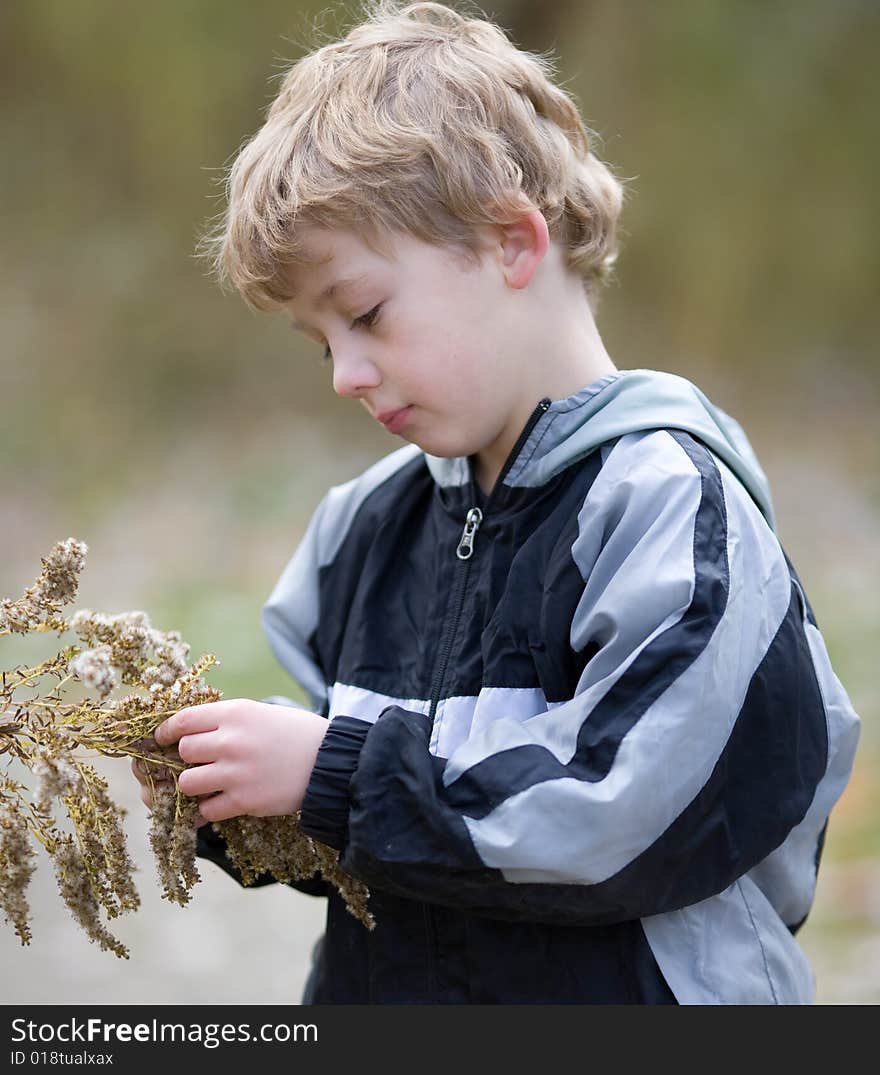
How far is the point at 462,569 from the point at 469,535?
0.05 m

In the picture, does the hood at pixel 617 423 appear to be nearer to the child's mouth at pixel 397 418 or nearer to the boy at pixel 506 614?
the boy at pixel 506 614

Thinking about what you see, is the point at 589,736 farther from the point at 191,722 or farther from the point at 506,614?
the point at 191,722

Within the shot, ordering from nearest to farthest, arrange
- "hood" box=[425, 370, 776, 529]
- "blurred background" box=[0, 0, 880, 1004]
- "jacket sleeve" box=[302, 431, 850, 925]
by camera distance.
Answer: "jacket sleeve" box=[302, 431, 850, 925] → "hood" box=[425, 370, 776, 529] → "blurred background" box=[0, 0, 880, 1004]

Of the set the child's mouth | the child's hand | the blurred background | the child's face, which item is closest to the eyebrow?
the child's face

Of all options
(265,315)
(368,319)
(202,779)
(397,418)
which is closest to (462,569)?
(397,418)

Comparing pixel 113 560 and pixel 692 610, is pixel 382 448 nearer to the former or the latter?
pixel 113 560

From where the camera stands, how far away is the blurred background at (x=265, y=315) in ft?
20.7

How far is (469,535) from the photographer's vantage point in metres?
1.67

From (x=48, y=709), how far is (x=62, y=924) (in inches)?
104

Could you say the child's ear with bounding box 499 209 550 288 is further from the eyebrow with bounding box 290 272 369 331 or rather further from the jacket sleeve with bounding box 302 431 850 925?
the jacket sleeve with bounding box 302 431 850 925

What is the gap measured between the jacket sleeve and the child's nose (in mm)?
360

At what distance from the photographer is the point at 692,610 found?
1.35m

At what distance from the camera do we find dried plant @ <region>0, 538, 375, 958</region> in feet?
4.47

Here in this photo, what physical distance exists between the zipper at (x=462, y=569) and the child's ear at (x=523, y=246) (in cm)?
18
